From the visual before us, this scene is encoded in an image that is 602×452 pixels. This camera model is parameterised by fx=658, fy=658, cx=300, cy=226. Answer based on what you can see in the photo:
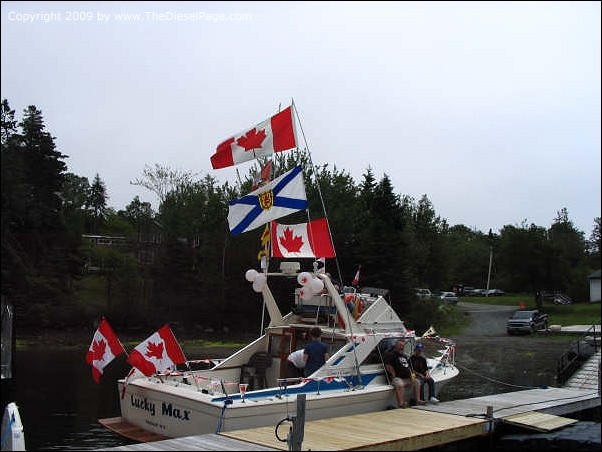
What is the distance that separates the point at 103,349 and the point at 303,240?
450 cm

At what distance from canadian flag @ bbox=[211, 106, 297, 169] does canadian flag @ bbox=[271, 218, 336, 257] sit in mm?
1659

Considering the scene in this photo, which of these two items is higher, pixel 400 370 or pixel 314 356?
pixel 314 356

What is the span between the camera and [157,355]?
1209 cm

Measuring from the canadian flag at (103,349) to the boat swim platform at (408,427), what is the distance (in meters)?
1.23

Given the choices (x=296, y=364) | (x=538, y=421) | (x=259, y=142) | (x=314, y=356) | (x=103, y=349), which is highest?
(x=259, y=142)

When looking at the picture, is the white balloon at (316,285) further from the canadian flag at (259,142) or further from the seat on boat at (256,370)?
the canadian flag at (259,142)

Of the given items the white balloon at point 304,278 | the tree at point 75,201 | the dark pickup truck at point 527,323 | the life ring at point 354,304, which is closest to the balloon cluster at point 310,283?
the white balloon at point 304,278

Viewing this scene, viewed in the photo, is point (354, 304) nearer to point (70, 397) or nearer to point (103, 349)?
point (103, 349)

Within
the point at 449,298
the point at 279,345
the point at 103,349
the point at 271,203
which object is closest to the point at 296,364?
the point at 279,345

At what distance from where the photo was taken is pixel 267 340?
47.3 feet

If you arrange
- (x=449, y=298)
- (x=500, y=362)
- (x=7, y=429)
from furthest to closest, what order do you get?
(x=449, y=298)
(x=500, y=362)
(x=7, y=429)

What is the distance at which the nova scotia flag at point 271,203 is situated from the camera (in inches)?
532

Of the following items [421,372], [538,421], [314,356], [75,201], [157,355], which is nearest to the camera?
[157,355]

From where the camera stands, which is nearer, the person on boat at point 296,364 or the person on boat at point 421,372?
the person on boat at point 296,364
